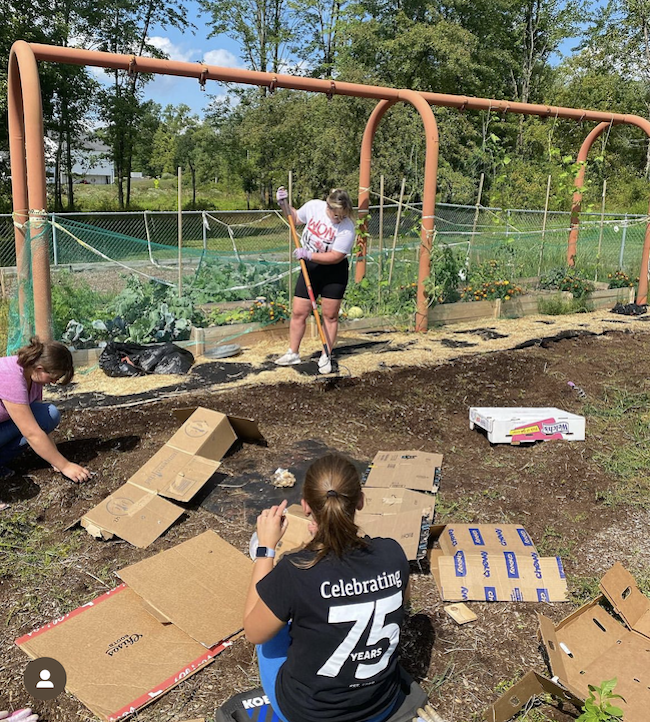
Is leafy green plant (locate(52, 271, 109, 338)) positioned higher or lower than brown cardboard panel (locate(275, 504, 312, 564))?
higher

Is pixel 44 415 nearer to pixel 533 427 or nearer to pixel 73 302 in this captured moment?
pixel 533 427

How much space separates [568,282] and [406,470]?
7.34 metres

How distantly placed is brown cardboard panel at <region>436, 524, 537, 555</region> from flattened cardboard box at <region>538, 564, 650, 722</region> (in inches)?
19.4

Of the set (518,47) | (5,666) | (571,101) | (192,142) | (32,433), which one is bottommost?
(5,666)

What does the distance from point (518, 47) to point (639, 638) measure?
34312 mm

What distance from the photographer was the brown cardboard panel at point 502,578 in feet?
10.2

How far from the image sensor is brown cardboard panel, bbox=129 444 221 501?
3760 millimetres

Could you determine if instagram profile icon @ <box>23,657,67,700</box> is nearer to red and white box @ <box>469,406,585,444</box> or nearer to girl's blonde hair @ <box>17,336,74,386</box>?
girl's blonde hair @ <box>17,336,74,386</box>

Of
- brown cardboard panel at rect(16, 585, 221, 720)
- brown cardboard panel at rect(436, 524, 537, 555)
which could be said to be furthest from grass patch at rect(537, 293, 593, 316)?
brown cardboard panel at rect(16, 585, 221, 720)

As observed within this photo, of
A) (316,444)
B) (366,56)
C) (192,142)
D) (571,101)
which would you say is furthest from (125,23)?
(316,444)

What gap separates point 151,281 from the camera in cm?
782

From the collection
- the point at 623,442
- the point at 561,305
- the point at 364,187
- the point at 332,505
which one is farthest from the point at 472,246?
the point at 332,505

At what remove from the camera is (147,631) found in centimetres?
274

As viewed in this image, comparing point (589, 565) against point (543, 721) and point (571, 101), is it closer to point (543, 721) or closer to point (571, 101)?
point (543, 721)
